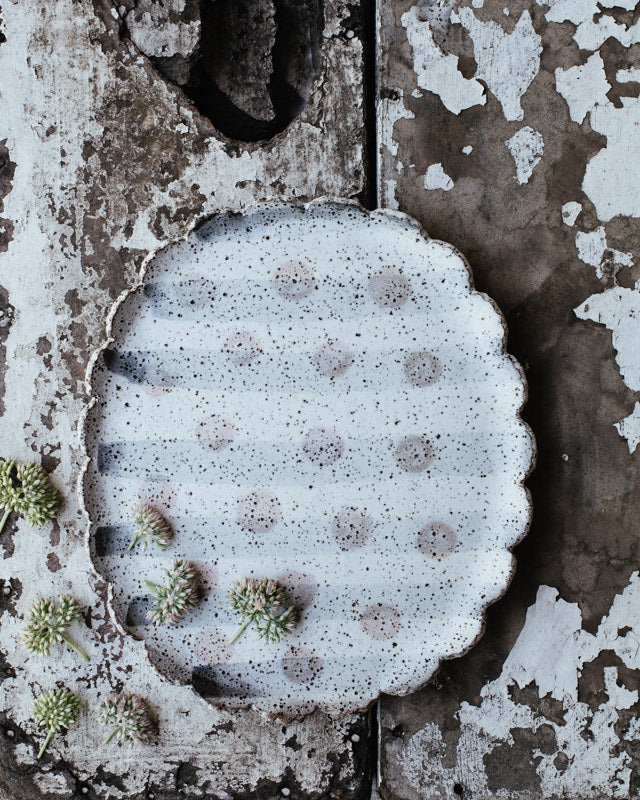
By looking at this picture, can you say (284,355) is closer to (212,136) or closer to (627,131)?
(212,136)

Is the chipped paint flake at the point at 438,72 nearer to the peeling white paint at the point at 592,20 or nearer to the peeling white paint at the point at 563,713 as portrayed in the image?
the peeling white paint at the point at 592,20

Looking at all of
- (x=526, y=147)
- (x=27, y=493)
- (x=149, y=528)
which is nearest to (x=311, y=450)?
(x=149, y=528)

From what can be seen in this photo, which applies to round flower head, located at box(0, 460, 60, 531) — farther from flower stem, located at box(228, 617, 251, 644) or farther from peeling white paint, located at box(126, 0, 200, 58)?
peeling white paint, located at box(126, 0, 200, 58)

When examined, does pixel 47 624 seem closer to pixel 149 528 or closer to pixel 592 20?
pixel 149 528

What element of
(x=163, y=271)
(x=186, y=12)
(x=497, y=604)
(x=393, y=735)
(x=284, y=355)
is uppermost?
(x=186, y=12)

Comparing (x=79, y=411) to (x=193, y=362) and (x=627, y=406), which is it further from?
(x=627, y=406)

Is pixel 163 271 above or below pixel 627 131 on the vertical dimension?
below

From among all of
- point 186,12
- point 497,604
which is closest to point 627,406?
point 497,604
